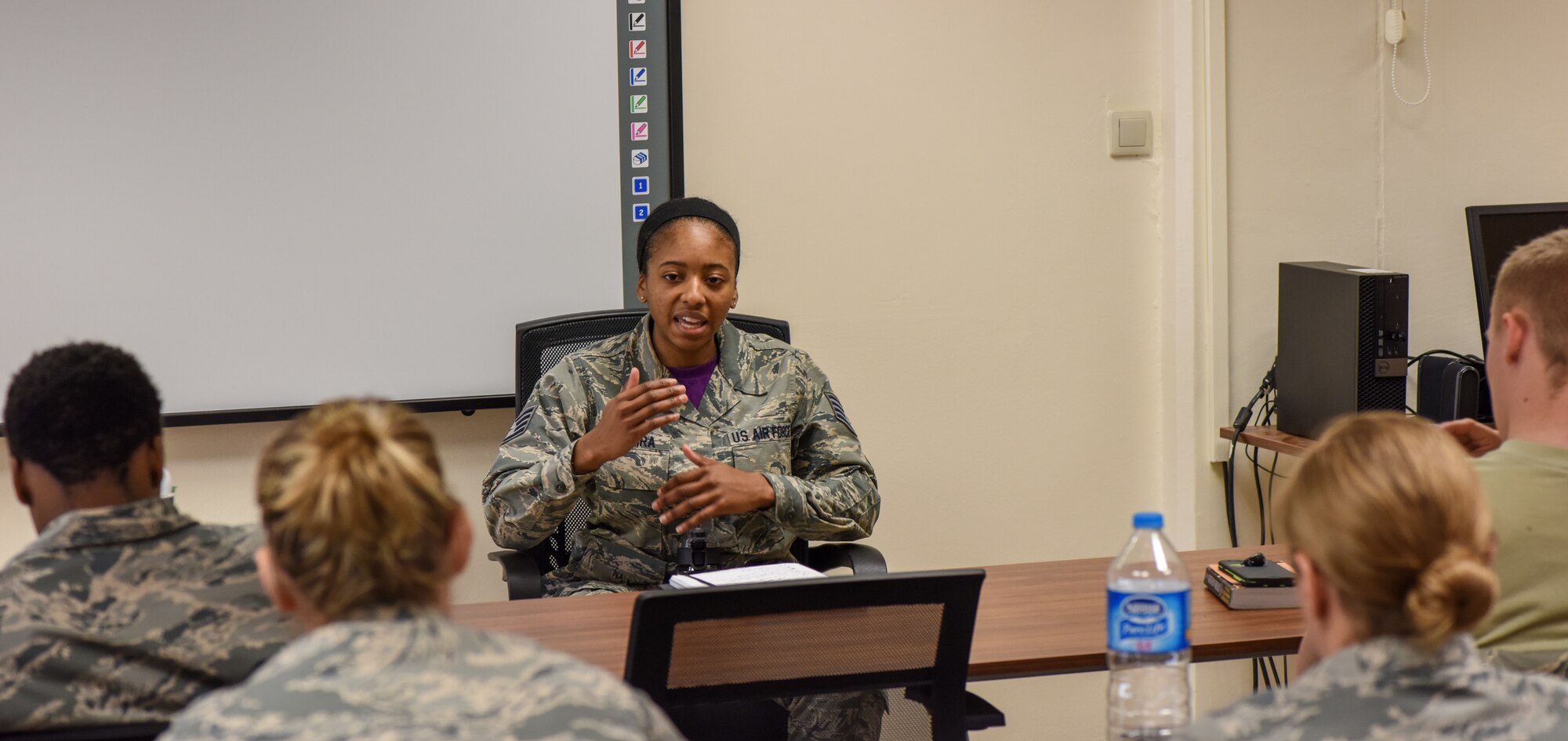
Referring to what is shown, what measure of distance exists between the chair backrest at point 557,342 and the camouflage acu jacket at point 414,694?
156 centimetres

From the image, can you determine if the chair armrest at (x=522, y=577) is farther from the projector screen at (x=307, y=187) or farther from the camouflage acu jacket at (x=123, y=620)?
the camouflage acu jacket at (x=123, y=620)

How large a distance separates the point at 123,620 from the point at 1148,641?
106 centimetres

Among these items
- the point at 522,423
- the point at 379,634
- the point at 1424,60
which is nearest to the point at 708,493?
the point at 522,423

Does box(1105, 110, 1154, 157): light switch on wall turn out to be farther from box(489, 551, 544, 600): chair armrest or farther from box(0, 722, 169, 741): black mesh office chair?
box(0, 722, 169, 741): black mesh office chair

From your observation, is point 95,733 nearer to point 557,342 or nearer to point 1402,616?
point 1402,616

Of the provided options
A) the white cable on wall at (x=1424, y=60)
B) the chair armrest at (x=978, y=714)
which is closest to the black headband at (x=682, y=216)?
the chair armrest at (x=978, y=714)

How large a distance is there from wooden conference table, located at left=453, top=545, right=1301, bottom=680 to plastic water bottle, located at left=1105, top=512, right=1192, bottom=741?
47 mm

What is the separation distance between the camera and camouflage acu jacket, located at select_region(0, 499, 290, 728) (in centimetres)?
126

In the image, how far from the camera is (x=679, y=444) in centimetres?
245

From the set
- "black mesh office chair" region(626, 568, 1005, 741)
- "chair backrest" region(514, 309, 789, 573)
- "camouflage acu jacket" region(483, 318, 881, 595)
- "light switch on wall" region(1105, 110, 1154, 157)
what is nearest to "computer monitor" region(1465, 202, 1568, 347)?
"light switch on wall" region(1105, 110, 1154, 157)

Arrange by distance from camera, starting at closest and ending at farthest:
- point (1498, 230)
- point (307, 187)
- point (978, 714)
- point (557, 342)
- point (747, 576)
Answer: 1. point (978, 714)
2. point (747, 576)
3. point (557, 342)
4. point (307, 187)
5. point (1498, 230)

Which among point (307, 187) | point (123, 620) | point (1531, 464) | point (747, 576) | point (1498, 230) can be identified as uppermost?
point (307, 187)

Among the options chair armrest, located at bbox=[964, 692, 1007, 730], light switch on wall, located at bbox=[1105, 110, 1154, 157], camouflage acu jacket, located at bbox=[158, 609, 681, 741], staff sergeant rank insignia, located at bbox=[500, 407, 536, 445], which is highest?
light switch on wall, located at bbox=[1105, 110, 1154, 157]

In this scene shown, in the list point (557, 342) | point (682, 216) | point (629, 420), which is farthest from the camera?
point (557, 342)
